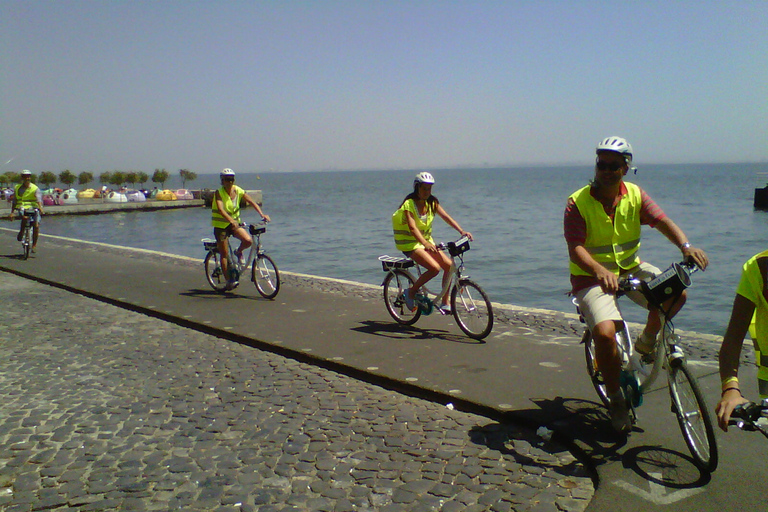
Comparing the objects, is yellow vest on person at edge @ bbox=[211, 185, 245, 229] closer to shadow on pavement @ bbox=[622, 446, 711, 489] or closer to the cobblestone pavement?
the cobblestone pavement

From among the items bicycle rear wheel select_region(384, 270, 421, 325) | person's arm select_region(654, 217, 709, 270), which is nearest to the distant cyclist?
bicycle rear wheel select_region(384, 270, 421, 325)

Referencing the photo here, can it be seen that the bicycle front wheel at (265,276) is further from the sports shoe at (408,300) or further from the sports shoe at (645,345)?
the sports shoe at (645,345)

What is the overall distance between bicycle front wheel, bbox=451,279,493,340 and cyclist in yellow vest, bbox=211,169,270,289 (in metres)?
3.95

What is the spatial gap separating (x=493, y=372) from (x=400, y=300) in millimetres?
2326

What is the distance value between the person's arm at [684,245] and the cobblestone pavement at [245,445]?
1412mm

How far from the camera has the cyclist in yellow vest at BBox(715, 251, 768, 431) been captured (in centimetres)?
246

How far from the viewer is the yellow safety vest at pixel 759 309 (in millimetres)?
2473

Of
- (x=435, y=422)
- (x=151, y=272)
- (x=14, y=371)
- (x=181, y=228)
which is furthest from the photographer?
(x=181, y=228)

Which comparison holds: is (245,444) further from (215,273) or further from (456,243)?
(215,273)

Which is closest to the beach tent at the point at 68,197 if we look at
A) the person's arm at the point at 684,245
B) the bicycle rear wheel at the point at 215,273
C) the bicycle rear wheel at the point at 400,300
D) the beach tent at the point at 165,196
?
the beach tent at the point at 165,196

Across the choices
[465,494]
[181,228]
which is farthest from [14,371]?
[181,228]

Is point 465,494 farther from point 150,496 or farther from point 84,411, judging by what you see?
point 84,411

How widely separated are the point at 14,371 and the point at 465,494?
4.67 meters

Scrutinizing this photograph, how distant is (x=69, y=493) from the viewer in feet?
12.2
